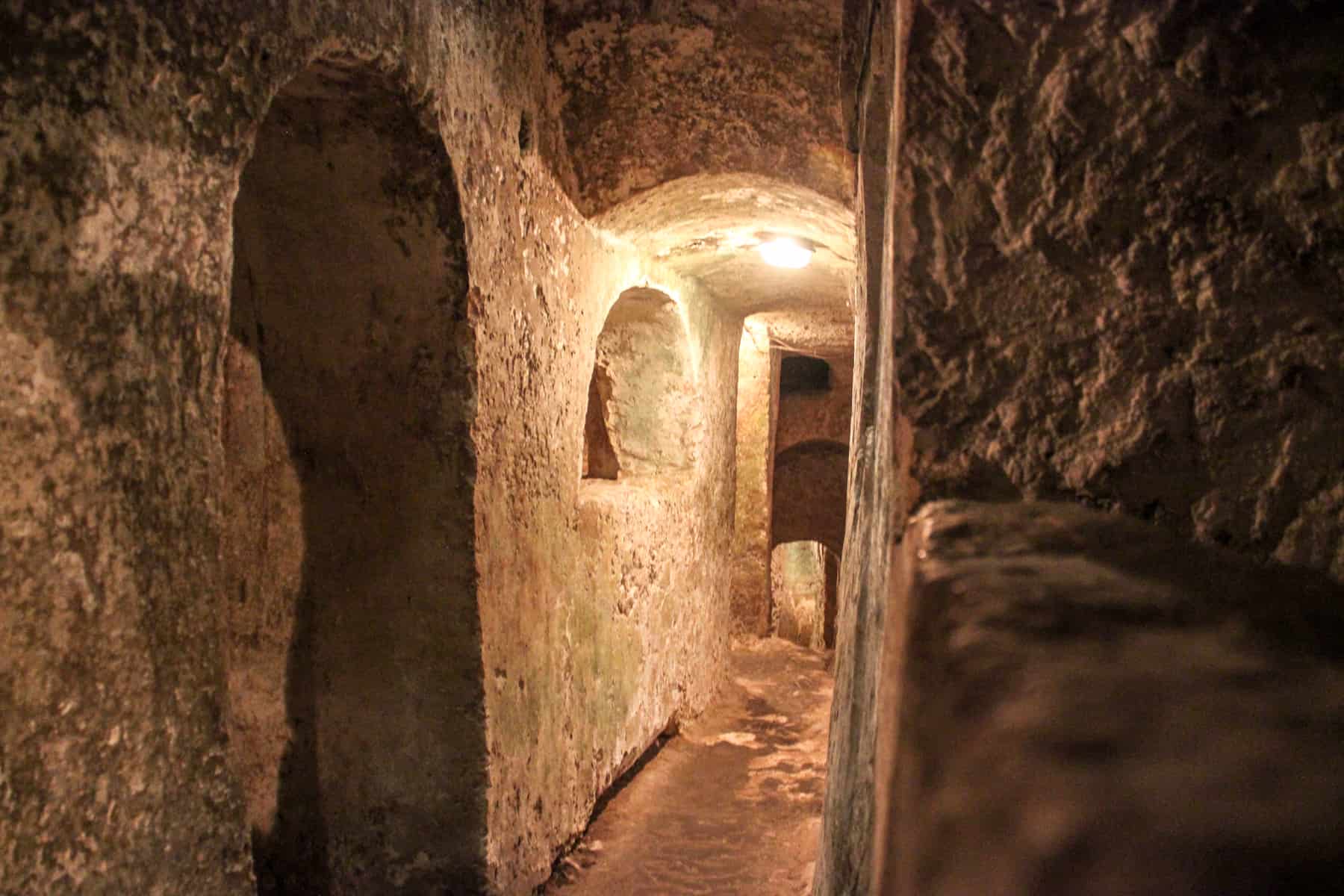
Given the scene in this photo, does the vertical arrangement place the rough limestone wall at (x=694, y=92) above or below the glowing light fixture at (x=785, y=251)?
above

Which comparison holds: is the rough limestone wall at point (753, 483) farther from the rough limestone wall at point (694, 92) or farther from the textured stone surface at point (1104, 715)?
the textured stone surface at point (1104, 715)

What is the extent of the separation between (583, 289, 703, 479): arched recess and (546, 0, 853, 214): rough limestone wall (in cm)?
139

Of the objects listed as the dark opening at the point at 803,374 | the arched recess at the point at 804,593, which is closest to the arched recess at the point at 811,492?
the dark opening at the point at 803,374

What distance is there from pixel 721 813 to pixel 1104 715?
3.29 m

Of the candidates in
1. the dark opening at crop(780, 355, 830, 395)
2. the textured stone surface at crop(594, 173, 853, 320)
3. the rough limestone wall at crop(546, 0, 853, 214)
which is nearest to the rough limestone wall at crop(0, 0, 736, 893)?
the rough limestone wall at crop(546, 0, 853, 214)

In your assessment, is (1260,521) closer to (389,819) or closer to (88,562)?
(88,562)

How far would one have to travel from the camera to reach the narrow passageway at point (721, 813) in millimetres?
3021

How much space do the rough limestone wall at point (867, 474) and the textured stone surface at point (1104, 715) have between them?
145 mm

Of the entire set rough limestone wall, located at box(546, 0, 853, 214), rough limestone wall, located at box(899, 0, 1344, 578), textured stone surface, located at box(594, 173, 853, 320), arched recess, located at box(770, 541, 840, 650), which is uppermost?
A: rough limestone wall, located at box(546, 0, 853, 214)

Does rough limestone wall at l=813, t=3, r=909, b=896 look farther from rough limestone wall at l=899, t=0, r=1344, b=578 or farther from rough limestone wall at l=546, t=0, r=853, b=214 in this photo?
rough limestone wall at l=546, t=0, r=853, b=214

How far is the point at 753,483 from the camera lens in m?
7.05

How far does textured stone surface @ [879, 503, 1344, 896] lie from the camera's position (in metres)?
0.47

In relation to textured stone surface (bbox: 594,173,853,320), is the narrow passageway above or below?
below

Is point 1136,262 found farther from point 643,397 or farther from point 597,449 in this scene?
point 597,449
